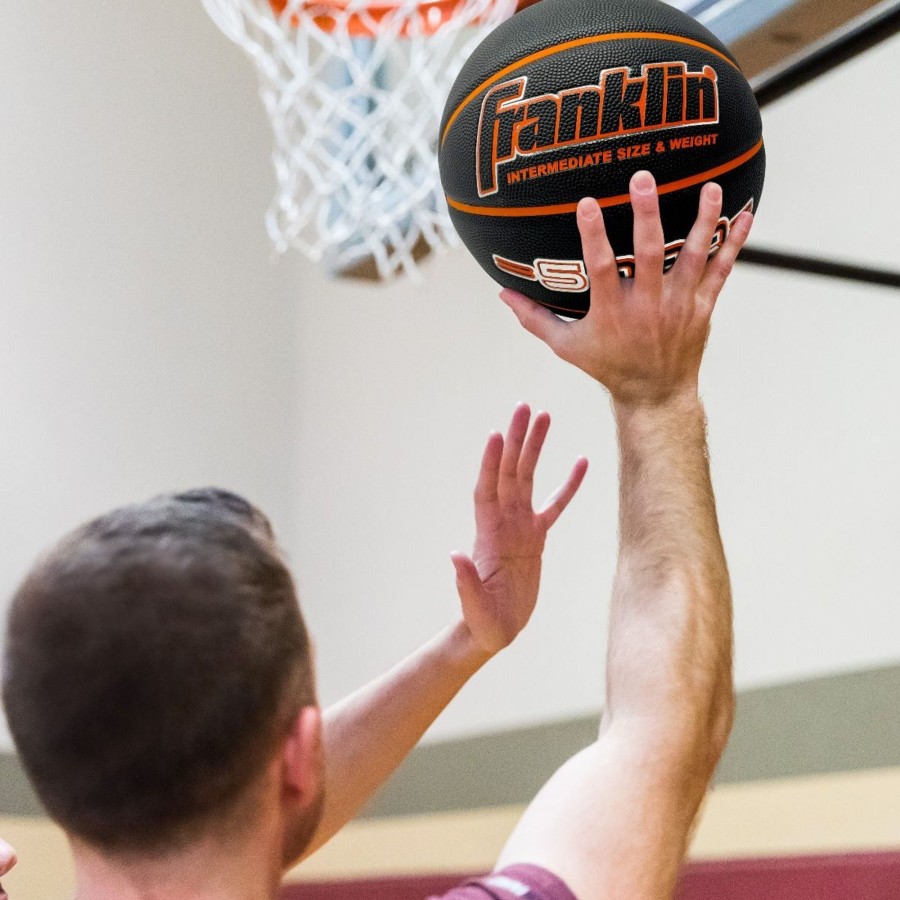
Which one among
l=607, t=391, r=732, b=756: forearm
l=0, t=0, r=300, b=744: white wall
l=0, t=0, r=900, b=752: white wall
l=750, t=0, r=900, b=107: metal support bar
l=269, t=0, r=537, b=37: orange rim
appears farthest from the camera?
l=0, t=0, r=300, b=744: white wall

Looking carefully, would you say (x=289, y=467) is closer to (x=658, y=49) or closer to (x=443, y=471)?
(x=443, y=471)

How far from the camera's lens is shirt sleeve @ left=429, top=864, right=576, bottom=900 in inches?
34.6

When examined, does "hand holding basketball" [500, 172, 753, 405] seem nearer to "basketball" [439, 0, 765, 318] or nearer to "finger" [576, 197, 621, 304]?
"finger" [576, 197, 621, 304]

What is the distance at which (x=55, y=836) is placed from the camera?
4.69 m

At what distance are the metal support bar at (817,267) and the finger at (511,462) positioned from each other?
668 millimetres

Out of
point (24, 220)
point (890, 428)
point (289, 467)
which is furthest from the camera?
point (289, 467)

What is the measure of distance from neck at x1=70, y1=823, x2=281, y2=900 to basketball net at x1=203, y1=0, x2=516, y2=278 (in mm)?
2310

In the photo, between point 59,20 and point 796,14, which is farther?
point 59,20

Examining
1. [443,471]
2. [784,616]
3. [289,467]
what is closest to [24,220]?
[289,467]

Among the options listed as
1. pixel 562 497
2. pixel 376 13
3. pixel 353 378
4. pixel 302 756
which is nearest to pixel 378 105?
pixel 376 13

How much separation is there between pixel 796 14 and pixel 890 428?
1.47 metres

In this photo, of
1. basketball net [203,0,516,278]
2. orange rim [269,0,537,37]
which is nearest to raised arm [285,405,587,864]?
basketball net [203,0,516,278]

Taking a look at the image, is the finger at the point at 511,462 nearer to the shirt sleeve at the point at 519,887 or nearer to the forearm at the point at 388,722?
the forearm at the point at 388,722

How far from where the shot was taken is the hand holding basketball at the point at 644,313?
1.16 m
